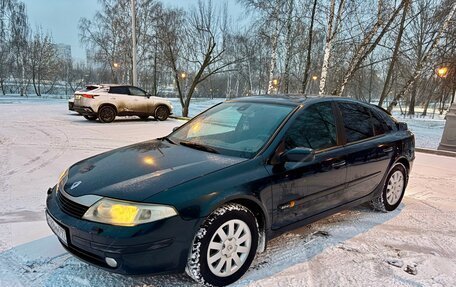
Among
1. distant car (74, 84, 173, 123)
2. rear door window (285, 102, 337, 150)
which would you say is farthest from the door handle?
distant car (74, 84, 173, 123)

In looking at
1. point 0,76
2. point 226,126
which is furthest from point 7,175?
point 0,76

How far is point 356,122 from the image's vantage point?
12.5 ft

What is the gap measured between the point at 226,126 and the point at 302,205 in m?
1.16

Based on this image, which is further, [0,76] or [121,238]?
[0,76]

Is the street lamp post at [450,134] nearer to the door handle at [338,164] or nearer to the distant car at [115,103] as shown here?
the door handle at [338,164]

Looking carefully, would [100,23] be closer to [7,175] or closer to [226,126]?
[7,175]

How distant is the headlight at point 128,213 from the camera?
2170 mm

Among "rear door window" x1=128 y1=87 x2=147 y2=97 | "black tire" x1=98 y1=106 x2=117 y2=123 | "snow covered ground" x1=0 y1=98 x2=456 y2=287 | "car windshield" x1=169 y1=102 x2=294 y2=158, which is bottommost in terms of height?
"snow covered ground" x1=0 y1=98 x2=456 y2=287

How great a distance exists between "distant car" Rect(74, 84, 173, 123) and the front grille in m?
10.2

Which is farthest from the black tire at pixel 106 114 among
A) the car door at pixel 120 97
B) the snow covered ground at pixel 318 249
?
the snow covered ground at pixel 318 249

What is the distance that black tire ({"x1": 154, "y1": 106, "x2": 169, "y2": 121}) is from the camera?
13.4 metres

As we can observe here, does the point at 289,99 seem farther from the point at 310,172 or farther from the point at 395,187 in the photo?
the point at 395,187

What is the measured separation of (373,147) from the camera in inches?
150

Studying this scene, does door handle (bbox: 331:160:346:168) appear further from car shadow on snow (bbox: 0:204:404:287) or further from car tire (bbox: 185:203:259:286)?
car tire (bbox: 185:203:259:286)
